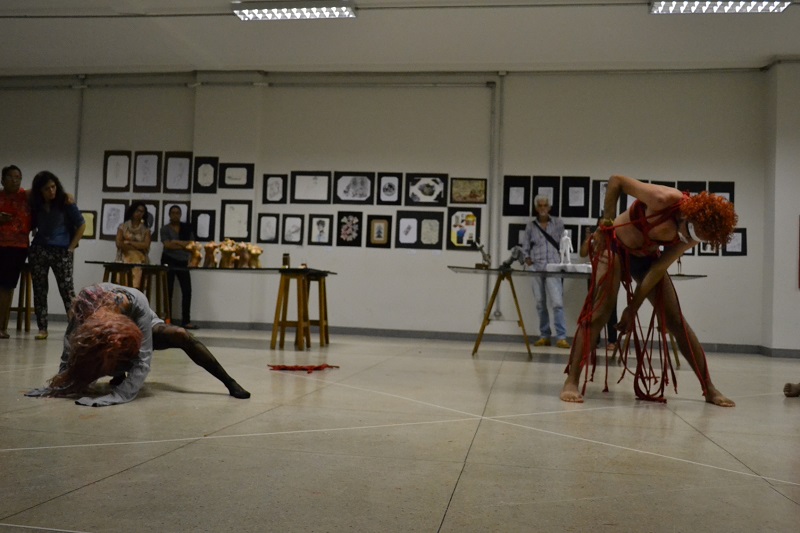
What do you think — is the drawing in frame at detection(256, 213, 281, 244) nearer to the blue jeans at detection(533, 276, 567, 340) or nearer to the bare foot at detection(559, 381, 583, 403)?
the blue jeans at detection(533, 276, 567, 340)

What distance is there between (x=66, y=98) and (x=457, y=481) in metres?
9.56

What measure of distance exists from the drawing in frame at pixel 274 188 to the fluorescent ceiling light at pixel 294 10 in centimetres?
246

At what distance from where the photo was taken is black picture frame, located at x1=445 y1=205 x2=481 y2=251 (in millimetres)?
8781

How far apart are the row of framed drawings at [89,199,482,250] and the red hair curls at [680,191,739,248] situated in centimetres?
529

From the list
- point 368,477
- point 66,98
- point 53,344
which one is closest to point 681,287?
point 53,344

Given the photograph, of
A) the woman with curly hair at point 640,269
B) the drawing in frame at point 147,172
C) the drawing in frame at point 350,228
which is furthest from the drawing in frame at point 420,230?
the woman with curly hair at point 640,269

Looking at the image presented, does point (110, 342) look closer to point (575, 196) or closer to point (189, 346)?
point (189, 346)

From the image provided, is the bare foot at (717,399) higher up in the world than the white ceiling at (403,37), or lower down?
lower down

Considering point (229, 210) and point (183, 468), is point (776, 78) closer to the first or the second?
point (229, 210)

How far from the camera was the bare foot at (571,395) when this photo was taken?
3704mm

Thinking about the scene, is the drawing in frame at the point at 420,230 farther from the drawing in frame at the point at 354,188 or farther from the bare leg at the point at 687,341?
the bare leg at the point at 687,341

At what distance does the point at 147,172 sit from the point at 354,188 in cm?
286

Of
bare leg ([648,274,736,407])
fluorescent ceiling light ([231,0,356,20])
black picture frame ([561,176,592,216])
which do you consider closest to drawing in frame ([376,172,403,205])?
black picture frame ([561,176,592,216])

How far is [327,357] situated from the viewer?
578cm
